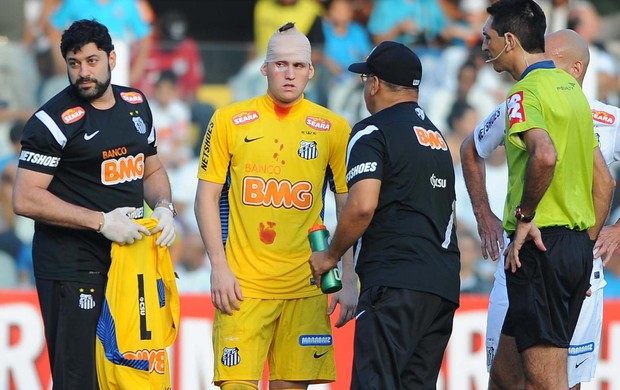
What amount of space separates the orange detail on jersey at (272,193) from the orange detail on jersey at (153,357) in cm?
100

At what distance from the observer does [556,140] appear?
19.2ft

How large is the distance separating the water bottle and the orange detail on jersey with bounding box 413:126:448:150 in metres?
0.72

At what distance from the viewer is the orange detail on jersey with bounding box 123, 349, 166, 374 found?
20.8 feet

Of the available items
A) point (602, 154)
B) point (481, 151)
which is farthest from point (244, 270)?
point (602, 154)

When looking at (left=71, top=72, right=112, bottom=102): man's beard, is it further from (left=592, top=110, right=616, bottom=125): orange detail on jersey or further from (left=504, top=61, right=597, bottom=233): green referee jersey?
(left=592, top=110, right=616, bottom=125): orange detail on jersey

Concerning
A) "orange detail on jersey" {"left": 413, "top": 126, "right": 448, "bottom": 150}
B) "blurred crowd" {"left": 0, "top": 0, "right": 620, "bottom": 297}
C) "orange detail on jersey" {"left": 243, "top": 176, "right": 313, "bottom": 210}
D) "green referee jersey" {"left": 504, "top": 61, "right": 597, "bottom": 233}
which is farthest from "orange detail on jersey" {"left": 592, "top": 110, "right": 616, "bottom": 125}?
"blurred crowd" {"left": 0, "top": 0, "right": 620, "bottom": 297}

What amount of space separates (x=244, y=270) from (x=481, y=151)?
1550 mm

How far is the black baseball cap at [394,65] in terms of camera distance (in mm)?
5980

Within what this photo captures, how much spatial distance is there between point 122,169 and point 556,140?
7.87 feet

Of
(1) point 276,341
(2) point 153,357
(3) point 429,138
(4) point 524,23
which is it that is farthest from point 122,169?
(4) point 524,23

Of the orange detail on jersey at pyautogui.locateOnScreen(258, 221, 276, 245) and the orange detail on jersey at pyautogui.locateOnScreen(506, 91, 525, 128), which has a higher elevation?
the orange detail on jersey at pyautogui.locateOnScreen(506, 91, 525, 128)

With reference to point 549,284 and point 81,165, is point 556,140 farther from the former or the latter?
point 81,165

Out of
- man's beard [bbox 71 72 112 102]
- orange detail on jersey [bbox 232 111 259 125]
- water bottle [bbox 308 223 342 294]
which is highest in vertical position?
man's beard [bbox 71 72 112 102]

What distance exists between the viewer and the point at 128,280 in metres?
6.35
